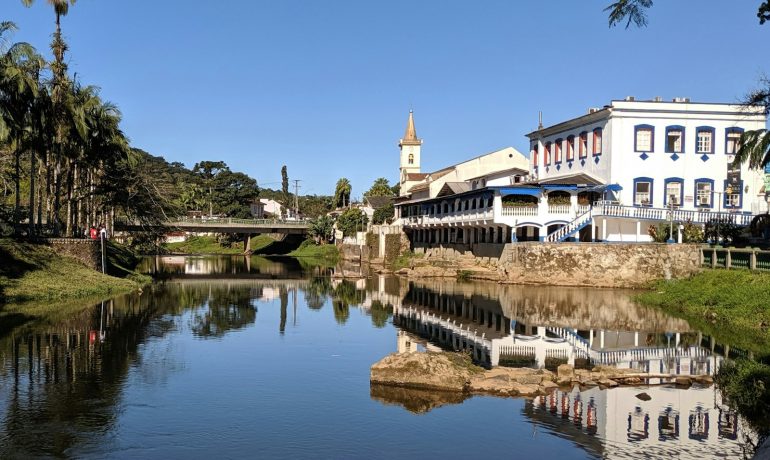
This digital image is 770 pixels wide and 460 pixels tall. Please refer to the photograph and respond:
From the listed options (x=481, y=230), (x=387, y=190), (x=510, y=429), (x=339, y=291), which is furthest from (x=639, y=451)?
(x=387, y=190)

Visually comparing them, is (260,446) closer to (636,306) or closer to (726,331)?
(726,331)


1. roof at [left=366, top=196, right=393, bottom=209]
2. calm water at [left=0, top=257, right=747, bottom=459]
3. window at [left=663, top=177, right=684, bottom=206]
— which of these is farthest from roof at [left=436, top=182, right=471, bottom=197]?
roof at [left=366, top=196, right=393, bottom=209]

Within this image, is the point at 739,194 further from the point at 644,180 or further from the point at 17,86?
the point at 17,86

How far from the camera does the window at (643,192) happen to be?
52969mm

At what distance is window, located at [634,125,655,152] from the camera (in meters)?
52.7

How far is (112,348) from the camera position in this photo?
2475 centimetres

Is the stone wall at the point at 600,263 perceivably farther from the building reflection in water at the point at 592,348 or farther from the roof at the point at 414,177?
the roof at the point at 414,177

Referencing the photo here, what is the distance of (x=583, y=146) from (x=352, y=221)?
162ft

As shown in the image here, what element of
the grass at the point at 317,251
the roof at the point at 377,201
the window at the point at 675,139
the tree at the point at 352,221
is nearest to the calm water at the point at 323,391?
the window at the point at 675,139

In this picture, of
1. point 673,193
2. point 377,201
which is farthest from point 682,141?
point 377,201

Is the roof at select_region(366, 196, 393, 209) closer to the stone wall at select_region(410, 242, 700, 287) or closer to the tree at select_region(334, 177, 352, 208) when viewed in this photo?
the tree at select_region(334, 177, 352, 208)

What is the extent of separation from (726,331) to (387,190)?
104339mm

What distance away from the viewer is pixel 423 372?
1948cm

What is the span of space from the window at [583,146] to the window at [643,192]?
5.13 meters
